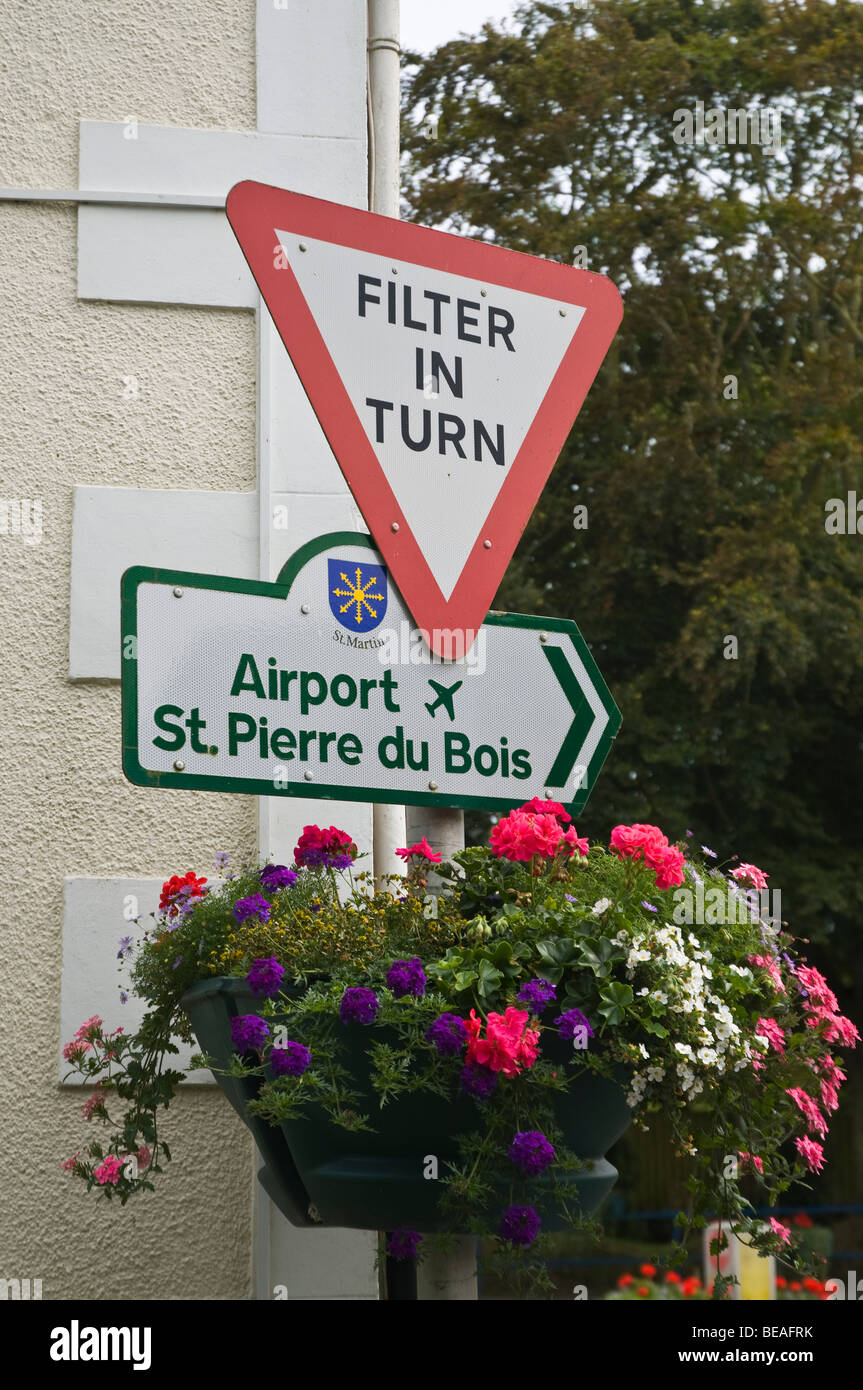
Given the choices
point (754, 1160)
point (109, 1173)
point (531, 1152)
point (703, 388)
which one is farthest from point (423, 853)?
point (703, 388)

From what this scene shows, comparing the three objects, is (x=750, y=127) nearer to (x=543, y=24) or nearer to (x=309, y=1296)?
(x=543, y=24)

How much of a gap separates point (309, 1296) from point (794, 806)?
9627 mm

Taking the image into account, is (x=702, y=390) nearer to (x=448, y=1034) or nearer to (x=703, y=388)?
(x=703, y=388)

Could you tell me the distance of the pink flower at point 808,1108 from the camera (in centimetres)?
210

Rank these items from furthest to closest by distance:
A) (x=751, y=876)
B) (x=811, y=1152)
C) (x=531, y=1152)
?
(x=751, y=876) < (x=811, y=1152) < (x=531, y=1152)

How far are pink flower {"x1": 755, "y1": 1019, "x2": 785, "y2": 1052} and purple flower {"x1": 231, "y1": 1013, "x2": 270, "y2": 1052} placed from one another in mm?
704

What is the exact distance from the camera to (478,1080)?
5.95ft

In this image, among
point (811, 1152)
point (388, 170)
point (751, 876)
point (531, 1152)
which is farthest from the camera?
point (388, 170)

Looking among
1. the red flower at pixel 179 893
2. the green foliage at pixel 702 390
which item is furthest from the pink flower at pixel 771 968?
the green foliage at pixel 702 390

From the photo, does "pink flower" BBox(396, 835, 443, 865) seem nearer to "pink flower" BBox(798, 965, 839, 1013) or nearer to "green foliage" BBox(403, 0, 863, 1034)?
"pink flower" BBox(798, 965, 839, 1013)

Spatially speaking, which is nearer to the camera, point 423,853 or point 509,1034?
point 509,1034

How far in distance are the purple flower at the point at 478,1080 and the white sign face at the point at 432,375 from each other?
684 mm

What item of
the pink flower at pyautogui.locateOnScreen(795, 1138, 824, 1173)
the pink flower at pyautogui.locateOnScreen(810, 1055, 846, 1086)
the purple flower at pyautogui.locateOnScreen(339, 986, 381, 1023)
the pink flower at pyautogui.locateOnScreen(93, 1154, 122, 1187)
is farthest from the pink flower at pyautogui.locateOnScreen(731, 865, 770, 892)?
the pink flower at pyautogui.locateOnScreen(93, 1154, 122, 1187)

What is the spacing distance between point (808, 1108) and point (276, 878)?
0.85 m
